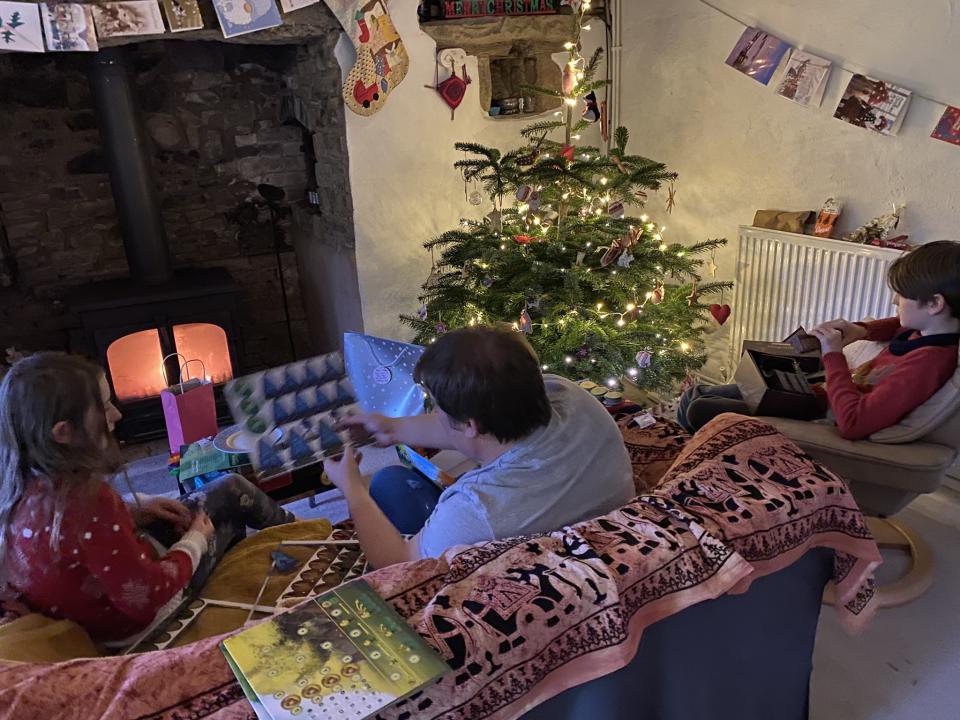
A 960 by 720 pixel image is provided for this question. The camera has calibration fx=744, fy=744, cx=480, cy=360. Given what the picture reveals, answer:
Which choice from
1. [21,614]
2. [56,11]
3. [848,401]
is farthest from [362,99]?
[21,614]

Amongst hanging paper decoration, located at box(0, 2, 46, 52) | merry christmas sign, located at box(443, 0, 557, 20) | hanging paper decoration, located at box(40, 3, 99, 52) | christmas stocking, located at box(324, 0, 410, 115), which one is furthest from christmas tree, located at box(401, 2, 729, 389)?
hanging paper decoration, located at box(0, 2, 46, 52)

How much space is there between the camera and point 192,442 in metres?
2.40

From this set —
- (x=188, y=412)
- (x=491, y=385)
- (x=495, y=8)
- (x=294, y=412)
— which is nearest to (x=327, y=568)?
(x=294, y=412)

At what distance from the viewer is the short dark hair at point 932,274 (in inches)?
77.2

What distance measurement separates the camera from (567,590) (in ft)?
3.68

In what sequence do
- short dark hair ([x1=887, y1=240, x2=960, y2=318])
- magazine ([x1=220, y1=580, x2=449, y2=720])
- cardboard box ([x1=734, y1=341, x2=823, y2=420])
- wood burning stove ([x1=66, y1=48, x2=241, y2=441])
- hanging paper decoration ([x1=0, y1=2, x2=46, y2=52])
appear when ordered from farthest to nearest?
wood burning stove ([x1=66, y1=48, x2=241, y2=441]) → hanging paper decoration ([x1=0, y1=2, x2=46, y2=52]) → cardboard box ([x1=734, y1=341, x2=823, y2=420]) → short dark hair ([x1=887, y1=240, x2=960, y2=318]) → magazine ([x1=220, y1=580, x2=449, y2=720])

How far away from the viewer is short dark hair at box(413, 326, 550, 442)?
1352mm

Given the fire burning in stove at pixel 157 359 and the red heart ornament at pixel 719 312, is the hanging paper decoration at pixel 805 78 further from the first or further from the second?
the fire burning in stove at pixel 157 359

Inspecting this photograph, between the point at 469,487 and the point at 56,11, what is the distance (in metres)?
2.43

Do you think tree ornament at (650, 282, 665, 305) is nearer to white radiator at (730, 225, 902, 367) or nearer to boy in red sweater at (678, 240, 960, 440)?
white radiator at (730, 225, 902, 367)

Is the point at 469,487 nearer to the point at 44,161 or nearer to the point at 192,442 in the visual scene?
the point at 192,442

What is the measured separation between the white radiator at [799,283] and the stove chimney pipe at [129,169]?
2.67 meters

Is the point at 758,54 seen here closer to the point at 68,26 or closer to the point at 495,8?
the point at 495,8

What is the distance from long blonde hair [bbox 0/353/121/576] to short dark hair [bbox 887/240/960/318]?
2.01 meters
